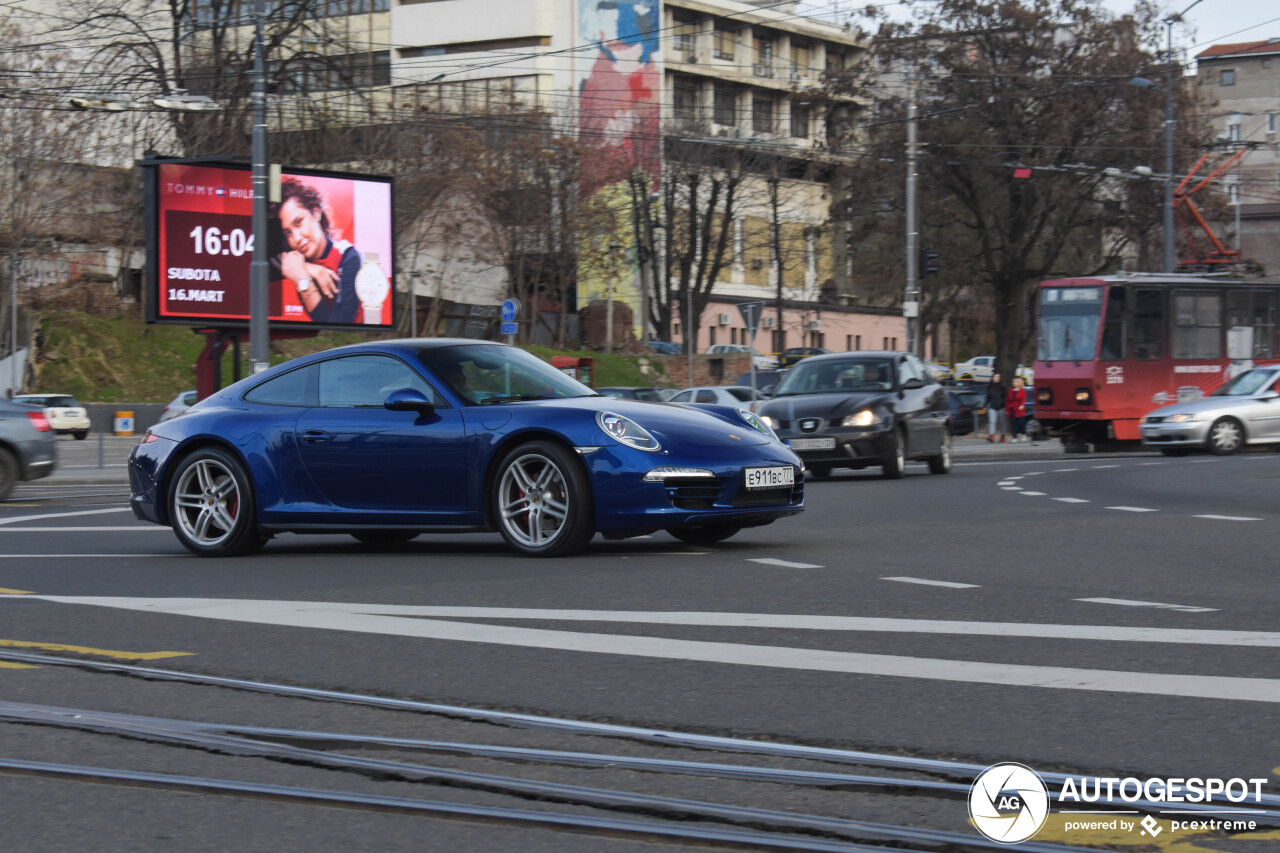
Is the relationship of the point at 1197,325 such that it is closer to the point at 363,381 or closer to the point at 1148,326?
the point at 1148,326

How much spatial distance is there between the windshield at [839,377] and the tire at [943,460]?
1.51 m

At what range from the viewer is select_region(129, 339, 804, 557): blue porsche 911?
30.6ft

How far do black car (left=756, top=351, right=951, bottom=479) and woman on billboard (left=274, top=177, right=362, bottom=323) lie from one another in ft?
45.5

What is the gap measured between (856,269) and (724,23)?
30294 mm

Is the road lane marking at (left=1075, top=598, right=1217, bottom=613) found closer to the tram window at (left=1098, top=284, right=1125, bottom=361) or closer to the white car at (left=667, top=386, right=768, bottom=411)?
the tram window at (left=1098, top=284, right=1125, bottom=361)

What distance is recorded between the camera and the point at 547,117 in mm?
62031

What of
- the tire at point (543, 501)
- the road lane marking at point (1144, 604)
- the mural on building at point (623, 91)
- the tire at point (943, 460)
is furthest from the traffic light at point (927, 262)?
the mural on building at point (623, 91)

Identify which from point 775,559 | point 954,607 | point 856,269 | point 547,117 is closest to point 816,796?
point 954,607

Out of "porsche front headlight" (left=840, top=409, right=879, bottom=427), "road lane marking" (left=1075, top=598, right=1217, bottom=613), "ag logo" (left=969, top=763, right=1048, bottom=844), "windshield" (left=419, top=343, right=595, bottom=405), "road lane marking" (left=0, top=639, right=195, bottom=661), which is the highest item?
"windshield" (left=419, top=343, right=595, bottom=405)

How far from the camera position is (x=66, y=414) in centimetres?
4262

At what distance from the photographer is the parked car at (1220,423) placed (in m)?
25.7

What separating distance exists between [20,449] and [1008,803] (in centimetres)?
1609

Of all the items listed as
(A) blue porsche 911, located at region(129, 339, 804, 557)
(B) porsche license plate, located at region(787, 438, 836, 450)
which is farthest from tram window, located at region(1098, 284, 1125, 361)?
(A) blue porsche 911, located at region(129, 339, 804, 557)

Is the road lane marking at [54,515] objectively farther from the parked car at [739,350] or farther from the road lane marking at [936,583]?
the parked car at [739,350]
